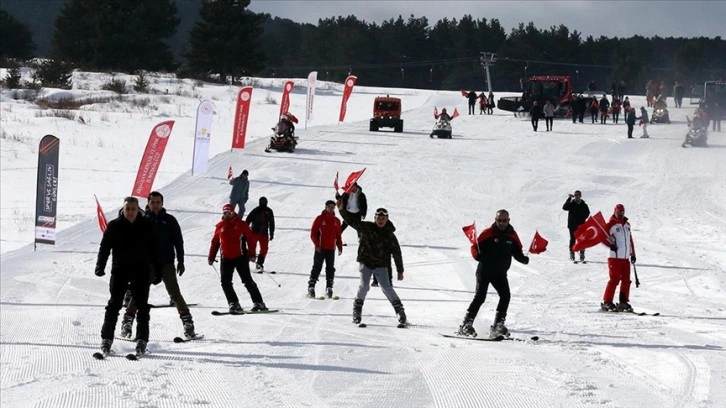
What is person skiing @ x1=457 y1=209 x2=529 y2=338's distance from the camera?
11.7 m

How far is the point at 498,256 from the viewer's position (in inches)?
463

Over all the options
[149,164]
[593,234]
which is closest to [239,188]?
[149,164]

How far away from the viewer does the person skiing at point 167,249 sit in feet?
37.1

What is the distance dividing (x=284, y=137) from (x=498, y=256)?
24503mm

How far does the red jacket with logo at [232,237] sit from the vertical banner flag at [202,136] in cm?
1647

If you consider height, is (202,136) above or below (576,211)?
below

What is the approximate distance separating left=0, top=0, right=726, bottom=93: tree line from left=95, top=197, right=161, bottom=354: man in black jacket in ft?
213

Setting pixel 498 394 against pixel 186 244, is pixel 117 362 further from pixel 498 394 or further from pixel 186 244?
pixel 186 244

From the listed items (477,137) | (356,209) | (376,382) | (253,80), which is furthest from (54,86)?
(376,382)

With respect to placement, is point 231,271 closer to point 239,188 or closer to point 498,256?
point 498,256

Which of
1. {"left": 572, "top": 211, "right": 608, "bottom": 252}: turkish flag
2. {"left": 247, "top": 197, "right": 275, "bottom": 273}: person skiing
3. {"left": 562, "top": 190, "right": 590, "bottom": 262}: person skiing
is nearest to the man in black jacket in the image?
{"left": 572, "top": 211, "right": 608, "bottom": 252}: turkish flag

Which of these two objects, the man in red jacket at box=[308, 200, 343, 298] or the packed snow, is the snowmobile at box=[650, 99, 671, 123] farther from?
the man in red jacket at box=[308, 200, 343, 298]

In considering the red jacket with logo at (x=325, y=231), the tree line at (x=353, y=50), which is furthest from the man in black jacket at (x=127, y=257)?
the tree line at (x=353, y=50)

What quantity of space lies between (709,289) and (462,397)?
33.3 feet
